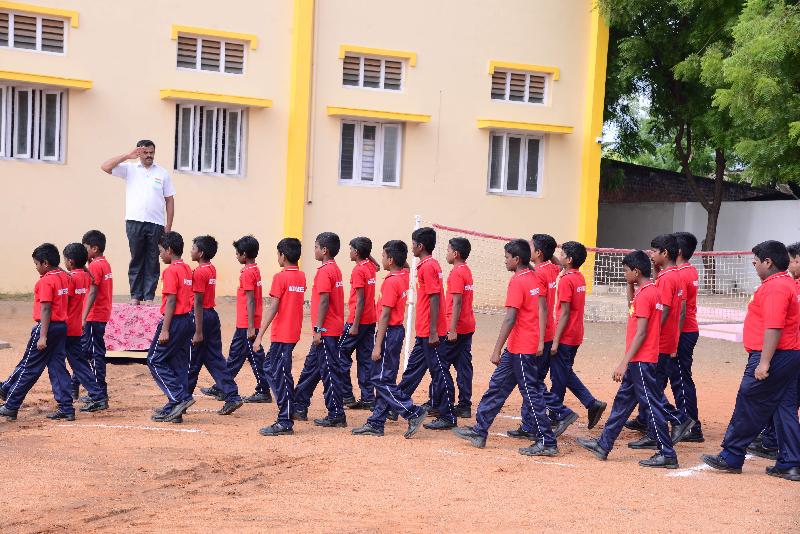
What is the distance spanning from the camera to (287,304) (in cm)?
938

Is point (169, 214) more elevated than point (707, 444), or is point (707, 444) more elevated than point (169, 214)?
point (169, 214)

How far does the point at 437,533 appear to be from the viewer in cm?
636

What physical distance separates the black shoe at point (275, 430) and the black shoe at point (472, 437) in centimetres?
149

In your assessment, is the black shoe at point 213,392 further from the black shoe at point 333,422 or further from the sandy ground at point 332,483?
the black shoe at point 333,422

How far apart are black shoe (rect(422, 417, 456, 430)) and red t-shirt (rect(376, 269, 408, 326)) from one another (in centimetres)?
105

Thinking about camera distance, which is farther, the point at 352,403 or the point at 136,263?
the point at 136,263

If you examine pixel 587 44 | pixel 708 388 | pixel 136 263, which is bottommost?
pixel 708 388

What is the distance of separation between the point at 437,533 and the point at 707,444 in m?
4.34

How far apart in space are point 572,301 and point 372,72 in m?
11.0

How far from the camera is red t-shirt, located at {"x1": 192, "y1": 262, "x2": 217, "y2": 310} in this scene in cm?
982

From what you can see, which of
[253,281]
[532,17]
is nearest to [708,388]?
[253,281]

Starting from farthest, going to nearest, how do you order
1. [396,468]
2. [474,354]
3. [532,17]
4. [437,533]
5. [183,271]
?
[532,17], [474,354], [183,271], [396,468], [437,533]

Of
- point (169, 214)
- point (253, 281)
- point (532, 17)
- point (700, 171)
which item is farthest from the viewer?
point (700, 171)

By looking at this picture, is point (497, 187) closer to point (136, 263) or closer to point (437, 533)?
point (136, 263)
